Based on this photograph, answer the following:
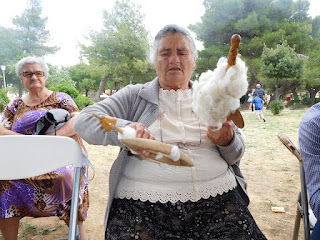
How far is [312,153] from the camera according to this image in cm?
113

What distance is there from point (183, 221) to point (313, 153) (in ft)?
2.17

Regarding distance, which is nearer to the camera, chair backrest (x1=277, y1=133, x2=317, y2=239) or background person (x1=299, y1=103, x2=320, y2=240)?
A: background person (x1=299, y1=103, x2=320, y2=240)

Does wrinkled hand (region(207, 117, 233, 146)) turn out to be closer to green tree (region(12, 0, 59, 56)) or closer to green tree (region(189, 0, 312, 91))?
green tree (region(189, 0, 312, 91))

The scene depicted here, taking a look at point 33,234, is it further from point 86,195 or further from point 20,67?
point 20,67

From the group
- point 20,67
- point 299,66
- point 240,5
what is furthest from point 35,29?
point 20,67

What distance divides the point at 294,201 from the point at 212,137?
90.2 inches

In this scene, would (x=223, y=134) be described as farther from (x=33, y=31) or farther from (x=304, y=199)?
(x=33, y=31)

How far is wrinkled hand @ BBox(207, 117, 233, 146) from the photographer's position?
106 centimetres

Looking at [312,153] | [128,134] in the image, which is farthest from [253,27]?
[128,134]

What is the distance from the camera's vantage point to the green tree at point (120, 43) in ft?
68.5

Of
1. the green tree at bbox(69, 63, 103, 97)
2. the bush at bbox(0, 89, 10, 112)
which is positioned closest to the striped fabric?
the bush at bbox(0, 89, 10, 112)

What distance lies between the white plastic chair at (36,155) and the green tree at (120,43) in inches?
750

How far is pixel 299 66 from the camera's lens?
13.1 m

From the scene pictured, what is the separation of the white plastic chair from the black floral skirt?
31 cm
